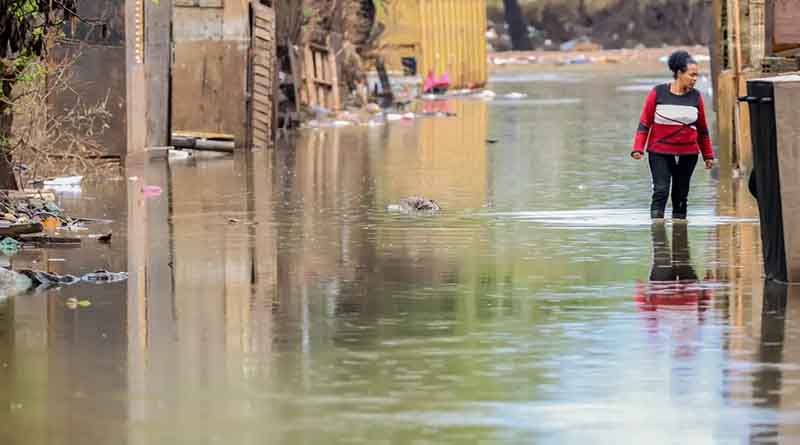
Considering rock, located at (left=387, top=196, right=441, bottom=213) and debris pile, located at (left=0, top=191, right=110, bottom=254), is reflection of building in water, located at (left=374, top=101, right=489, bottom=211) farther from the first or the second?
debris pile, located at (left=0, top=191, right=110, bottom=254)

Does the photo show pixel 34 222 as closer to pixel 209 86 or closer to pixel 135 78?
pixel 135 78

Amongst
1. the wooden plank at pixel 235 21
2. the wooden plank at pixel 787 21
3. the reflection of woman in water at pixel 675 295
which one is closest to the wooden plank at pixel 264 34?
the wooden plank at pixel 235 21

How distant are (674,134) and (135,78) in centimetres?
972

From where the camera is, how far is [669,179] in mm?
17125

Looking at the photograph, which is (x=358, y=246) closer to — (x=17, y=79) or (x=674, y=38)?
(x=17, y=79)

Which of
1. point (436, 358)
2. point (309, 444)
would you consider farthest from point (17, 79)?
point (309, 444)

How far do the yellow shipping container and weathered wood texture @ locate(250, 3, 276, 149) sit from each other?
78.1 feet

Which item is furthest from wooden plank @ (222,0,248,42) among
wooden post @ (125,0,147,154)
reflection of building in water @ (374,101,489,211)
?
wooden post @ (125,0,147,154)

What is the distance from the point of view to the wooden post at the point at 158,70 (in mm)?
26781

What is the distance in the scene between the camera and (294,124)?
3581 centimetres

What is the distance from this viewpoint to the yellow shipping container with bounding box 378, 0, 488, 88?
54938 mm

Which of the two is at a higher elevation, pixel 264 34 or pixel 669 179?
pixel 264 34

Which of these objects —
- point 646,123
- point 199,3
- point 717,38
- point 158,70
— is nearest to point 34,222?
point 646,123

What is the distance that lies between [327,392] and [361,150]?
2073 cm
